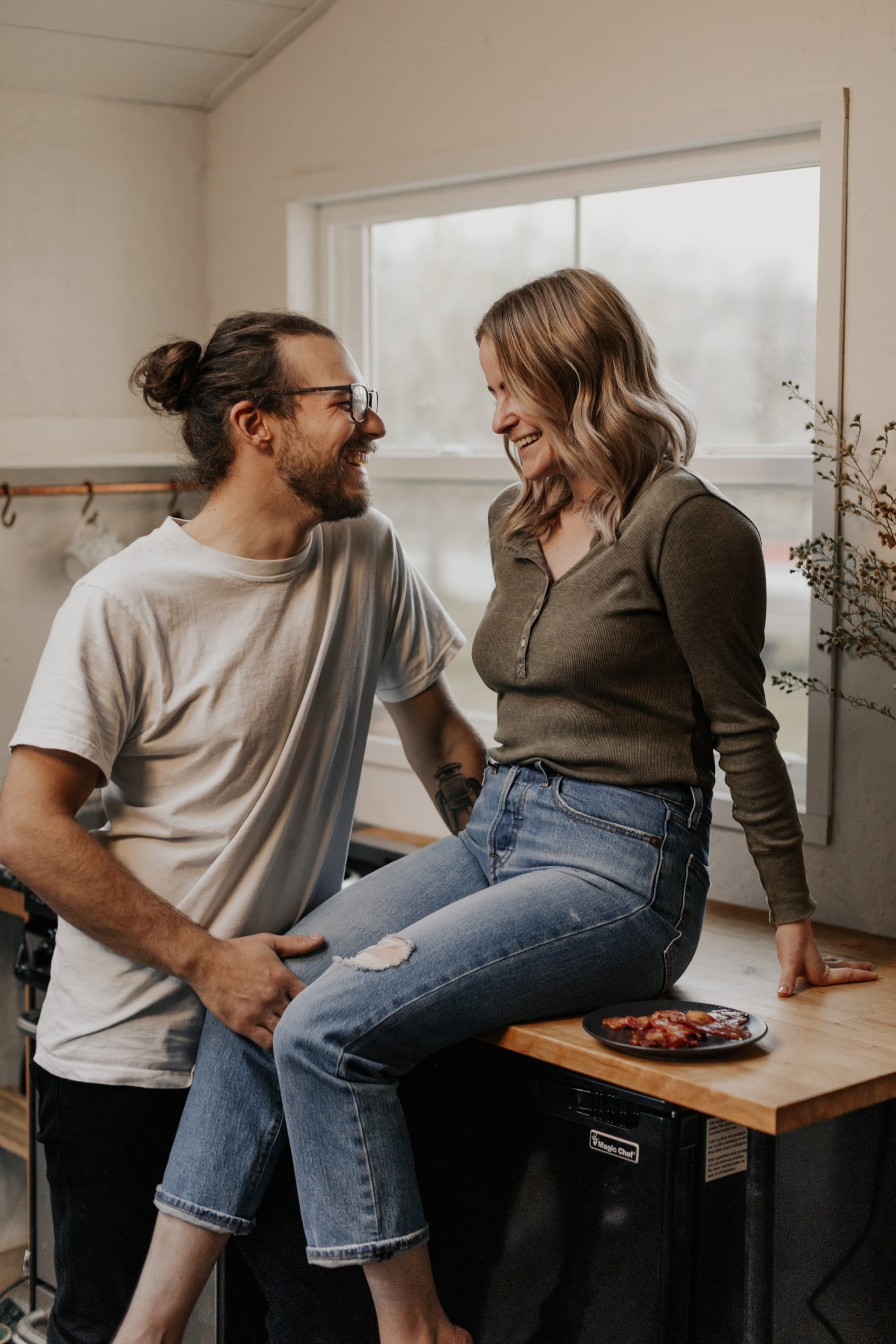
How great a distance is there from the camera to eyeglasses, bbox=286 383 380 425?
79.8 inches

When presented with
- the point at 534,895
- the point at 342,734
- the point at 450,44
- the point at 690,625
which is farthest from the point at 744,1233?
the point at 450,44

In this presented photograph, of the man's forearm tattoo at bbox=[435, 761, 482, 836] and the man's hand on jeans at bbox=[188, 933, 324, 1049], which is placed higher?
the man's forearm tattoo at bbox=[435, 761, 482, 836]

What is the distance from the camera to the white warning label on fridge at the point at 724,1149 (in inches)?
65.8

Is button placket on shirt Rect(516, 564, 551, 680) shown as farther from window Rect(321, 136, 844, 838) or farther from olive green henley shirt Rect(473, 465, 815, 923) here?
window Rect(321, 136, 844, 838)

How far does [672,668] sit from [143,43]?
2011 millimetres

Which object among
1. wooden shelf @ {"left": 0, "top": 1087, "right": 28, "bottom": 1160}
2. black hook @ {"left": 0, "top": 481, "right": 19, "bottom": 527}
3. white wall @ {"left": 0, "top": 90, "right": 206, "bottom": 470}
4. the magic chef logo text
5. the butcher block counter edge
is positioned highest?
white wall @ {"left": 0, "top": 90, "right": 206, "bottom": 470}

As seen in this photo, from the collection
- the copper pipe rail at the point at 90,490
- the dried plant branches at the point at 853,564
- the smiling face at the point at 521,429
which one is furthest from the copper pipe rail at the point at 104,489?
the dried plant branches at the point at 853,564

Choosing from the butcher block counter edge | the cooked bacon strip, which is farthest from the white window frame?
the cooked bacon strip

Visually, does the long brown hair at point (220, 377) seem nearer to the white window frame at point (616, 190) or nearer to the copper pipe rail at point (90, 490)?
the white window frame at point (616, 190)

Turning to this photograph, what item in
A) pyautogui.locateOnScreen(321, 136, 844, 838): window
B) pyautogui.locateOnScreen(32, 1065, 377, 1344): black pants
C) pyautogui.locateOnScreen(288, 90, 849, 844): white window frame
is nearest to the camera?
pyautogui.locateOnScreen(32, 1065, 377, 1344): black pants

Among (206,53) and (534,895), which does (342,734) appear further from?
(206,53)

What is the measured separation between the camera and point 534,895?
1746mm

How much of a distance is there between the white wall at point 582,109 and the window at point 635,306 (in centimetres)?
11

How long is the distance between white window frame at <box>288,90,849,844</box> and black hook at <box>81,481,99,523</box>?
63 cm
